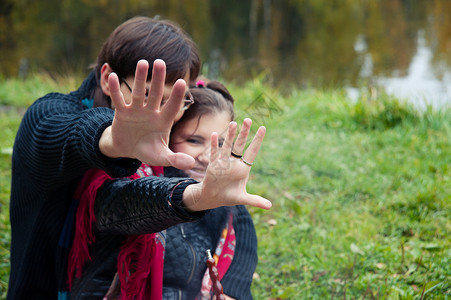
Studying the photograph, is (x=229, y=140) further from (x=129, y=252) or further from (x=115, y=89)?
(x=129, y=252)

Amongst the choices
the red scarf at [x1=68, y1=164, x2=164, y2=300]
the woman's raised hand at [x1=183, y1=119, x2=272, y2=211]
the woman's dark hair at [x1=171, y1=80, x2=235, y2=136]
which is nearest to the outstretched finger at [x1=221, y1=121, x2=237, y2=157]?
the woman's raised hand at [x1=183, y1=119, x2=272, y2=211]

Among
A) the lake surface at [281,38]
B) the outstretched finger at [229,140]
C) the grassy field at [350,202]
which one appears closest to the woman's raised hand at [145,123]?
the outstretched finger at [229,140]

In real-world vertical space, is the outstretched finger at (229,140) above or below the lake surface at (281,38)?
below

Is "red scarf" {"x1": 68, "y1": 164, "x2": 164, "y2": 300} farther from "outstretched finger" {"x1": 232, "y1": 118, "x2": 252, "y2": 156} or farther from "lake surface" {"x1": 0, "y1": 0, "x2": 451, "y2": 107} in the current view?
"lake surface" {"x1": 0, "y1": 0, "x2": 451, "y2": 107}

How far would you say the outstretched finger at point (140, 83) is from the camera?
0.97 meters

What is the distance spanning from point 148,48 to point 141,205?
0.55 m

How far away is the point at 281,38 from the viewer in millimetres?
12930

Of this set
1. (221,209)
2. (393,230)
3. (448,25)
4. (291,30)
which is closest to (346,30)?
(291,30)

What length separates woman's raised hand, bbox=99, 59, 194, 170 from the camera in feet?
3.27

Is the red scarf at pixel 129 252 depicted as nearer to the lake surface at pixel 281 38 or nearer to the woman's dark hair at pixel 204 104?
the woman's dark hair at pixel 204 104

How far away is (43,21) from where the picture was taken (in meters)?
12.5

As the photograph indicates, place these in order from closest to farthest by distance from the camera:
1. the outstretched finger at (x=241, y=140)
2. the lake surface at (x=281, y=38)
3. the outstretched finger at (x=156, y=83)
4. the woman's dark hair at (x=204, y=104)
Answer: the outstretched finger at (x=156, y=83)
the outstretched finger at (x=241, y=140)
the woman's dark hair at (x=204, y=104)
the lake surface at (x=281, y=38)

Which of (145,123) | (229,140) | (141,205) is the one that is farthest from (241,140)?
(141,205)

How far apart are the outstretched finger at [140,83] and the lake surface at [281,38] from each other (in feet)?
19.7
